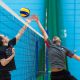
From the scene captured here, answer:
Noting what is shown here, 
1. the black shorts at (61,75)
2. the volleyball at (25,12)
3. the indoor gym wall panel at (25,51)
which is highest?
the volleyball at (25,12)

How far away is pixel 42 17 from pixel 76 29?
3.17 ft

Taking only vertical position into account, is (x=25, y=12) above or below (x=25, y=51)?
above

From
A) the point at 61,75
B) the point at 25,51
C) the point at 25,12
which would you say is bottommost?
the point at 61,75

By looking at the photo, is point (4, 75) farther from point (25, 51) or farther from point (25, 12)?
point (25, 51)

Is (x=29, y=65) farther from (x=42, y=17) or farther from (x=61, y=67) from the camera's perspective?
(x=42, y=17)

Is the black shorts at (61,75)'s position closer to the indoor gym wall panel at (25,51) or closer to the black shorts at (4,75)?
the indoor gym wall panel at (25,51)

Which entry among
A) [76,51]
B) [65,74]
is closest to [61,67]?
[65,74]

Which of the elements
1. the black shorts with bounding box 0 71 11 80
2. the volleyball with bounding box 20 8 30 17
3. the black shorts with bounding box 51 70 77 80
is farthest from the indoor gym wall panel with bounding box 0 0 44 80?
the black shorts with bounding box 0 71 11 80

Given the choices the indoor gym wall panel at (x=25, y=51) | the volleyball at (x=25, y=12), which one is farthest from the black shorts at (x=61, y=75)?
the volleyball at (x=25, y=12)

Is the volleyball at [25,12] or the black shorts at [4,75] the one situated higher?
the volleyball at [25,12]

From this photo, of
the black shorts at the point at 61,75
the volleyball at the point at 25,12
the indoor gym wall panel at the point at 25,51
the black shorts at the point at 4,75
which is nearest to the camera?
the black shorts at the point at 4,75

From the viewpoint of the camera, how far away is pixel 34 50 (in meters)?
8.45

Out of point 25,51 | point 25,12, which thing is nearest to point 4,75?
point 25,12

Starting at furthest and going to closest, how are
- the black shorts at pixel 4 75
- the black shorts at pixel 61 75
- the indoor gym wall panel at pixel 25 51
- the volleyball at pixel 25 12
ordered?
the indoor gym wall panel at pixel 25 51
the black shorts at pixel 61 75
the volleyball at pixel 25 12
the black shorts at pixel 4 75
